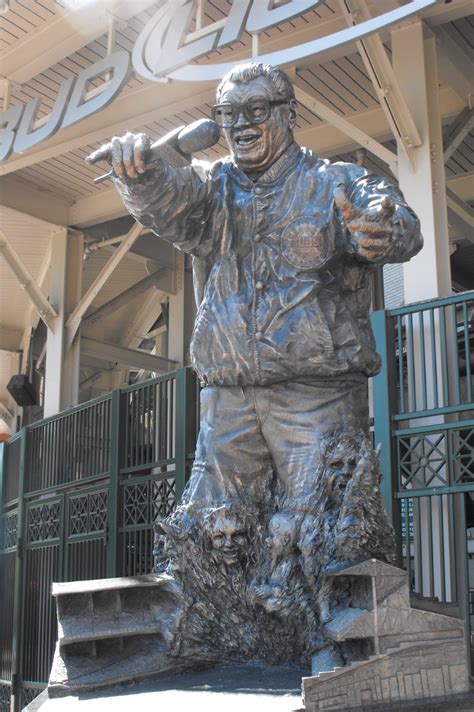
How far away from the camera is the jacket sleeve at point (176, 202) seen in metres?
3.13

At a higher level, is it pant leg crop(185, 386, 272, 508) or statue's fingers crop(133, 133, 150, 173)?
statue's fingers crop(133, 133, 150, 173)

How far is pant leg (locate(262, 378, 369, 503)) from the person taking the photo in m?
3.11

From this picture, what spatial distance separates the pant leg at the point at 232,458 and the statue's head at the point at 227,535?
3.1 inches

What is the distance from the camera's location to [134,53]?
8.59 meters

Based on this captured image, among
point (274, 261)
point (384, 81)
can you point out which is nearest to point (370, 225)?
point (274, 261)

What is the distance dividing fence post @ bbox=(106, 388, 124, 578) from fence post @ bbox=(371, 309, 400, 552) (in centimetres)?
269

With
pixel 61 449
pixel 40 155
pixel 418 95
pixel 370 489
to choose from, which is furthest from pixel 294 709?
pixel 40 155

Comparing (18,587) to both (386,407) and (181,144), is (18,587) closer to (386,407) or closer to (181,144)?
(386,407)

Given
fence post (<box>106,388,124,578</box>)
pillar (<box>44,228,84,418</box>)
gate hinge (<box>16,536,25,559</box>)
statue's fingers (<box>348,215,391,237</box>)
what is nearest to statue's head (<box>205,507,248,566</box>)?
Result: statue's fingers (<box>348,215,391,237</box>)

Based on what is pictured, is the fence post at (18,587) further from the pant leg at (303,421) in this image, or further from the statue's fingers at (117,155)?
the statue's fingers at (117,155)

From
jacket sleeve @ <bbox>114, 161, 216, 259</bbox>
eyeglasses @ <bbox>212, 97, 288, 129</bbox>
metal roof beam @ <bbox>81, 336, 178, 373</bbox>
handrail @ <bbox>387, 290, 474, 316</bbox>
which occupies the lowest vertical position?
jacket sleeve @ <bbox>114, 161, 216, 259</bbox>

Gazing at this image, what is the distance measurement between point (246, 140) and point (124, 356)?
11677 mm

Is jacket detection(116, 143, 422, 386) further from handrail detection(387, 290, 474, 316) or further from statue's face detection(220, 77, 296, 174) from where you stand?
handrail detection(387, 290, 474, 316)

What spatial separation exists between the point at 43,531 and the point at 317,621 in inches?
292
